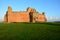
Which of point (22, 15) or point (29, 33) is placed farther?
point (22, 15)

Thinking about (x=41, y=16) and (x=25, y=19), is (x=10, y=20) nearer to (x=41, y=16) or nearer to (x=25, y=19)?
(x=25, y=19)

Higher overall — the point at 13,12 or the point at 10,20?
the point at 13,12

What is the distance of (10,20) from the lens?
52969 mm

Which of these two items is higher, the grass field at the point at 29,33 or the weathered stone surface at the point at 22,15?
the weathered stone surface at the point at 22,15

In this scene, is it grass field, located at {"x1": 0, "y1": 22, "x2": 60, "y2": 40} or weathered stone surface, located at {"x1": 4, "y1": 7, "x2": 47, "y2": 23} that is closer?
grass field, located at {"x1": 0, "y1": 22, "x2": 60, "y2": 40}

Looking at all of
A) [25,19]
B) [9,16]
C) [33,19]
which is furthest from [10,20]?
[33,19]

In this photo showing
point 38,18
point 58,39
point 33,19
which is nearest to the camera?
point 58,39

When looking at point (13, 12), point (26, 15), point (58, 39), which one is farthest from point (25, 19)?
point (58, 39)

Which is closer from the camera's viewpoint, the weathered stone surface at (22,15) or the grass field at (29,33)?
the grass field at (29,33)

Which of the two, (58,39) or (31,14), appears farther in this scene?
(31,14)

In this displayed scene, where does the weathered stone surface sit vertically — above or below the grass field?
above

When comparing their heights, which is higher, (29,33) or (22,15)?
(22,15)

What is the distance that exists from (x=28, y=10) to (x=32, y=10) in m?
1.74

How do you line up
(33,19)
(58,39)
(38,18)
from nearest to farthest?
1. (58,39)
2. (33,19)
3. (38,18)
